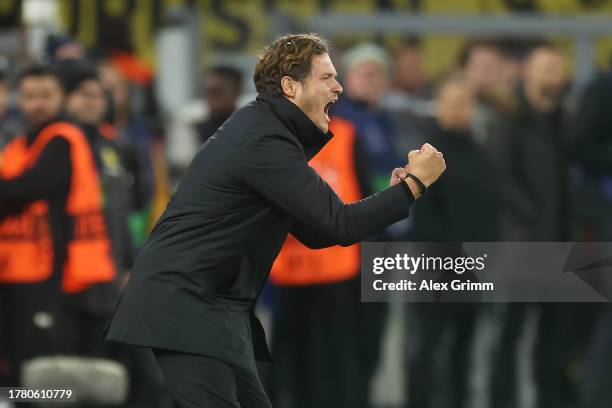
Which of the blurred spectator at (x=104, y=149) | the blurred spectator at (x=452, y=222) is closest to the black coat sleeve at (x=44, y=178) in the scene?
the blurred spectator at (x=104, y=149)

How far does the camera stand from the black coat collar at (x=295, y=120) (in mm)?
5469

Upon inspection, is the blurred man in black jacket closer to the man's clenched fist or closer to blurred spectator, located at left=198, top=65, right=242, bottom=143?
the man's clenched fist

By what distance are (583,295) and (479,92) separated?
9.49 feet

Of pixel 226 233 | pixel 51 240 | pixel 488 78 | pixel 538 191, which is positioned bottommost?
pixel 226 233

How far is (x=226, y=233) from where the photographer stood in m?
5.39

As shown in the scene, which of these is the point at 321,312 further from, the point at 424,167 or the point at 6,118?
the point at 424,167

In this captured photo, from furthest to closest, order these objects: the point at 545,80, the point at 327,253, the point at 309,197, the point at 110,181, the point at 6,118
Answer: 1. the point at 6,118
2. the point at 545,80
3. the point at 327,253
4. the point at 110,181
5. the point at 309,197

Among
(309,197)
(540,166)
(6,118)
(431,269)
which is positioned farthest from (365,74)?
(309,197)

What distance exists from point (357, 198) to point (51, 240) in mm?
1491

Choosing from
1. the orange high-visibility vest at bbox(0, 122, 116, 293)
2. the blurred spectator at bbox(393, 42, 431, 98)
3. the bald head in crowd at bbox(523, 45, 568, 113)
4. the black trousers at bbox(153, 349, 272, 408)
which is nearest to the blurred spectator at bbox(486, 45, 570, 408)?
the bald head in crowd at bbox(523, 45, 568, 113)

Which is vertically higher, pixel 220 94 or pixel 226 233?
pixel 220 94

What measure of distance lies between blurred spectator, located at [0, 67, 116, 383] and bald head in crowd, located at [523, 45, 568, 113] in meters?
2.22

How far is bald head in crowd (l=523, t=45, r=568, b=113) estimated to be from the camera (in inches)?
357

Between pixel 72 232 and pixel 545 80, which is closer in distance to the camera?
pixel 72 232
